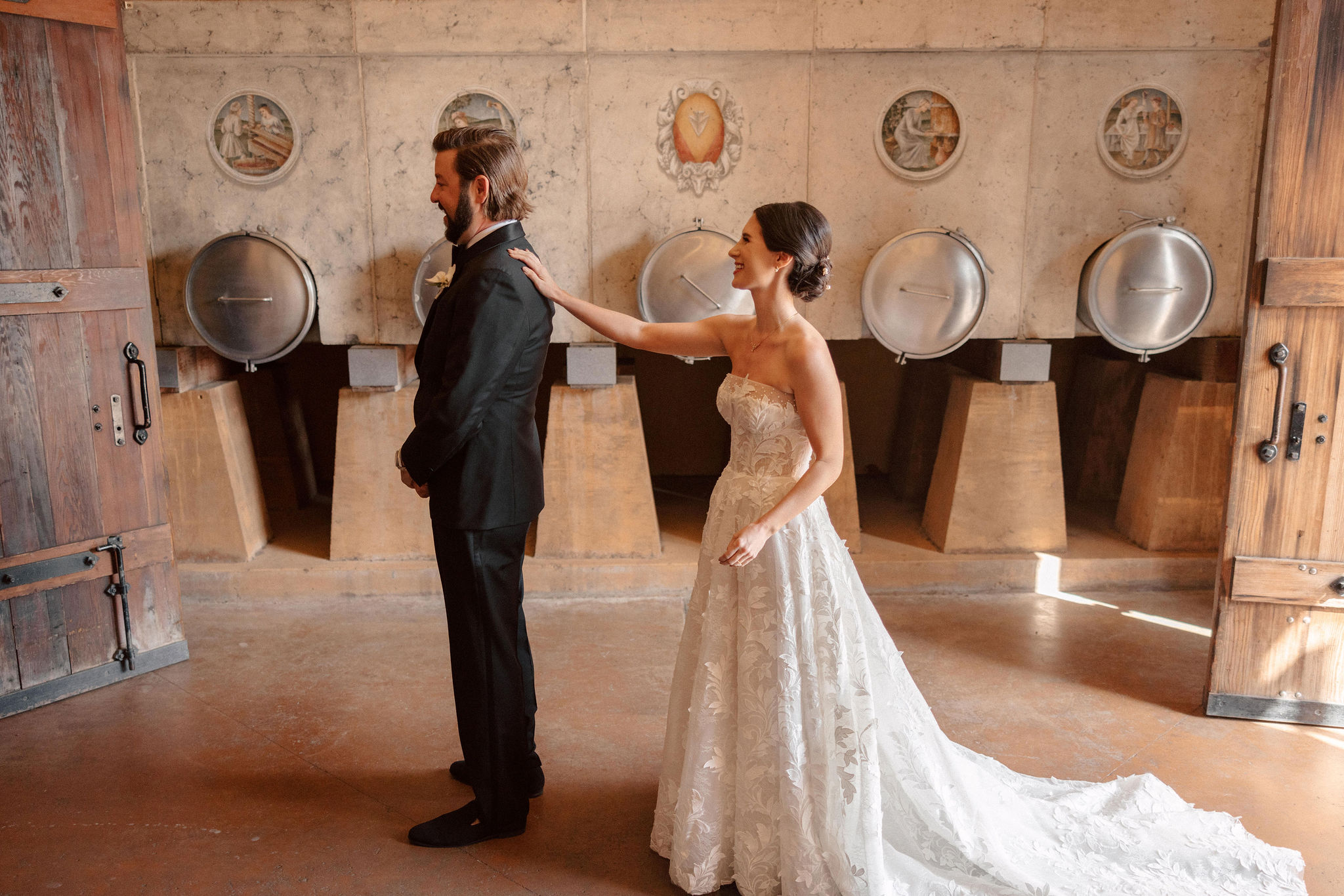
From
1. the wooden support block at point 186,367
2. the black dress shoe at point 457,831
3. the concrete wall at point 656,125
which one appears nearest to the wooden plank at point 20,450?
the wooden support block at point 186,367

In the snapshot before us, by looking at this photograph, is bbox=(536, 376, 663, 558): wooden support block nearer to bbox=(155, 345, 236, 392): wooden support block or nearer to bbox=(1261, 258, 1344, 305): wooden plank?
bbox=(155, 345, 236, 392): wooden support block

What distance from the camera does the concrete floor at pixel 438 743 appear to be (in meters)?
2.94

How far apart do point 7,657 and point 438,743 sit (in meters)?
1.78

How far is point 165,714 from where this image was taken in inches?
153

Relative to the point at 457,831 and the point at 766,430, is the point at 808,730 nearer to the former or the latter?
the point at 766,430

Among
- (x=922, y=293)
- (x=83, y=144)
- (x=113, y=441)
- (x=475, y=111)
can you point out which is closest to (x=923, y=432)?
(x=922, y=293)

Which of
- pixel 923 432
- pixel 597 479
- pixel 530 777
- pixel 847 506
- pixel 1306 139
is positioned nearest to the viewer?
pixel 530 777

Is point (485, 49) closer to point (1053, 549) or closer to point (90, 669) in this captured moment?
point (90, 669)

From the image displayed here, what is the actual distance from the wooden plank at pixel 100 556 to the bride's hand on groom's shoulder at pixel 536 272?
2.50 meters

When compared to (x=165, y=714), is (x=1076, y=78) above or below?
above

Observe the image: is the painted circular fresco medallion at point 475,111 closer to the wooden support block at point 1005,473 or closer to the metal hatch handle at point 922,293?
the metal hatch handle at point 922,293

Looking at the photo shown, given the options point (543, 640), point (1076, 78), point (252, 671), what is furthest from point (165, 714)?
point (1076, 78)

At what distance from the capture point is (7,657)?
152 inches

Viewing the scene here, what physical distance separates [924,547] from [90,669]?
4.11m
